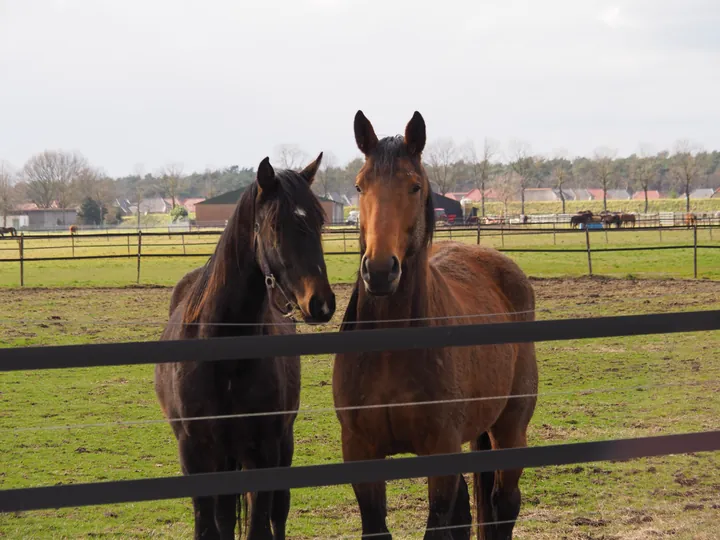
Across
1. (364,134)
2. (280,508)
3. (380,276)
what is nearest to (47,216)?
(280,508)

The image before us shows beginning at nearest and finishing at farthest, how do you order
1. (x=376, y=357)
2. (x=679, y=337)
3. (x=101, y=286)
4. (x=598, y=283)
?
(x=376, y=357), (x=679, y=337), (x=598, y=283), (x=101, y=286)

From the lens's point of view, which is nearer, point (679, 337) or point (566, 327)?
point (566, 327)

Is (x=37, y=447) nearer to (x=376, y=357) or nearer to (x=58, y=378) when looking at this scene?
(x=58, y=378)

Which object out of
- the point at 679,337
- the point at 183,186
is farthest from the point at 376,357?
the point at 183,186

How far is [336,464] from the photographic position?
2189 mm

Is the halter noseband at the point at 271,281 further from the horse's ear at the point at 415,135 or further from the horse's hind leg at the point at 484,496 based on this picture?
the horse's hind leg at the point at 484,496

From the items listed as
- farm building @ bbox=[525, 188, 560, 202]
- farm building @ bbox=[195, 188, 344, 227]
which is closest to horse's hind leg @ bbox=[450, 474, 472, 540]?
farm building @ bbox=[195, 188, 344, 227]

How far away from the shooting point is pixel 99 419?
7.07 metres

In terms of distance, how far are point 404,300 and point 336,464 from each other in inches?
49.6

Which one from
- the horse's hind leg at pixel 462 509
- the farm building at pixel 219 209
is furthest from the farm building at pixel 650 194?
the horse's hind leg at pixel 462 509

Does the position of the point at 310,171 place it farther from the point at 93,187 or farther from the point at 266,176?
the point at 93,187

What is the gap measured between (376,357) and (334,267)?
68.0 feet

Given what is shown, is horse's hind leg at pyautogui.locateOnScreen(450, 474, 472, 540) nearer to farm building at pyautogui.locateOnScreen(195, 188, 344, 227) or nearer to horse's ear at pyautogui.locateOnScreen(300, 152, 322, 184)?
horse's ear at pyautogui.locateOnScreen(300, 152, 322, 184)

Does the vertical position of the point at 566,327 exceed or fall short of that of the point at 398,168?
it falls short
